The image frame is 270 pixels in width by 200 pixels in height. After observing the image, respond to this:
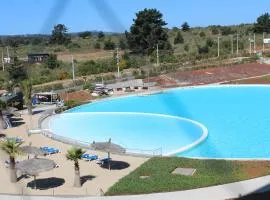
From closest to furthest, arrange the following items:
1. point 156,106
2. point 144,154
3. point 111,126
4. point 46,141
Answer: point 144,154 < point 46,141 < point 111,126 < point 156,106

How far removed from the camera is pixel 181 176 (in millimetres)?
15406

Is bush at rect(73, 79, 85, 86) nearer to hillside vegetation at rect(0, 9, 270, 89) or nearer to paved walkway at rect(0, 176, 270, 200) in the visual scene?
hillside vegetation at rect(0, 9, 270, 89)

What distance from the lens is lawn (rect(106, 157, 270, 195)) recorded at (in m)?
14.3

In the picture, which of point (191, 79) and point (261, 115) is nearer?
point (261, 115)

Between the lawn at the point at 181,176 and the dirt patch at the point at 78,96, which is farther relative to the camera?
the dirt patch at the point at 78,96

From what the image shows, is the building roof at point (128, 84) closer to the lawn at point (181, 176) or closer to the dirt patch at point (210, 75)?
the dirt patch at point (210, 75)

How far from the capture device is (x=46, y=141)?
22.5m

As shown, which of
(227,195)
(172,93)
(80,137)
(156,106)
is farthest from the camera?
(172,93)

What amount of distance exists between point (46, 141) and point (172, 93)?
17.5 m

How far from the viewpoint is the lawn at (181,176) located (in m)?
14.3

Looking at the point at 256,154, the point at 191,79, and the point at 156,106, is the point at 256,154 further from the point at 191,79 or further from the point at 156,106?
the point at 191,79

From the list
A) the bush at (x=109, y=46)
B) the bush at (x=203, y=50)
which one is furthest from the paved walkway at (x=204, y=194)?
the bush at (x=109, y=46)

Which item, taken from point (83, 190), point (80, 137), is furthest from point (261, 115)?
point (83, 190)

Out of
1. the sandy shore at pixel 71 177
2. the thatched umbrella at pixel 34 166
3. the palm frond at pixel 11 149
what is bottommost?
the sandy shore at pixel 71 177
